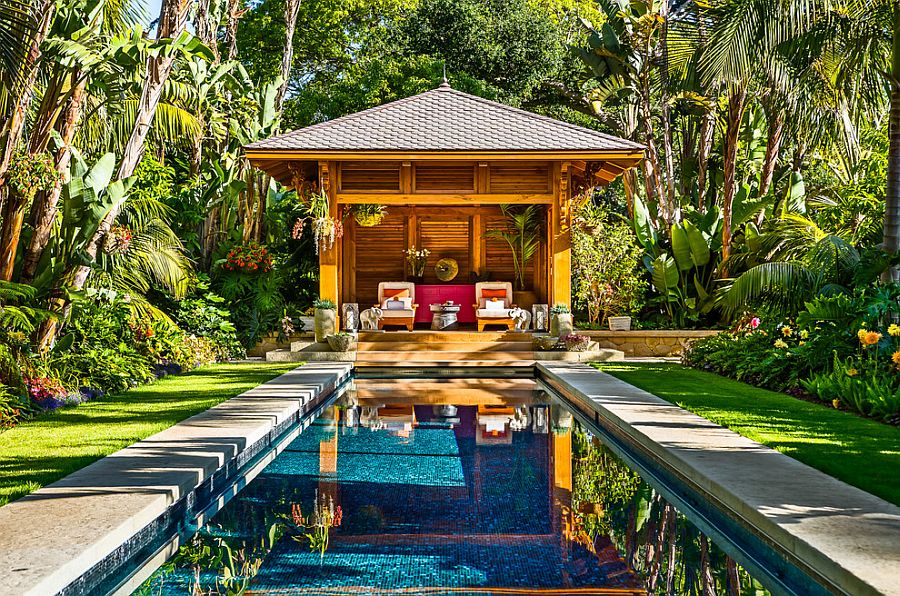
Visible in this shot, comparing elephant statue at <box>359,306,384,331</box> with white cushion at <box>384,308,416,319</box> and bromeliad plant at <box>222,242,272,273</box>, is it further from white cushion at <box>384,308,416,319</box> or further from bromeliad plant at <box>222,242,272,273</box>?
bromeliad plant at <box>222,242,272,273</box>

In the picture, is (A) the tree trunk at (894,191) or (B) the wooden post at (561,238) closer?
(A) the tree trunk at (894,191)

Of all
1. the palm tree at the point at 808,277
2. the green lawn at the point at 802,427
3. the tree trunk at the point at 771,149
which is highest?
the tree trunk at the point at 771,149

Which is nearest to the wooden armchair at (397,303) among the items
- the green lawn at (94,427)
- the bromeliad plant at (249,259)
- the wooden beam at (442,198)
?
the wooden beam at (442,198)

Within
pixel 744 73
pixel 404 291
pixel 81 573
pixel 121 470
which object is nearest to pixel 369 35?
pixel 404 291

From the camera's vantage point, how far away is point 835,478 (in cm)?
574

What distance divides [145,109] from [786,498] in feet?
27.1

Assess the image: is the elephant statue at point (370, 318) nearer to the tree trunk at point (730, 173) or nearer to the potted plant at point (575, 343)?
the potted plant at point (575, 343)

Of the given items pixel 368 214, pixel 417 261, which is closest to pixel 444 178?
pixel 368 214

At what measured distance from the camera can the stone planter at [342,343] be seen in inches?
630

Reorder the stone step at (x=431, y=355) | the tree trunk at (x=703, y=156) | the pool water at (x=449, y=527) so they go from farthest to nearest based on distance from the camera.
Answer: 1. the tree trunk at (x=703, y=156)
2. the stone step at (x=431, y=355)
3. the pool water at (x=449, y=527)

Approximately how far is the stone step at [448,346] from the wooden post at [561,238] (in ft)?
3.51

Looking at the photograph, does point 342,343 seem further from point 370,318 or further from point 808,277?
point 808,277

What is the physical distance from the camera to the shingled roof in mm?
16109

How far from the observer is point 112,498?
5.13 meters
